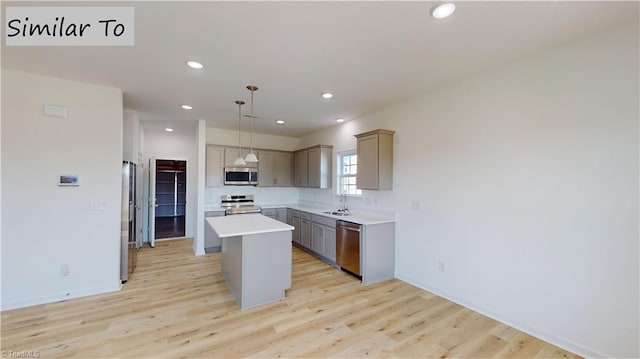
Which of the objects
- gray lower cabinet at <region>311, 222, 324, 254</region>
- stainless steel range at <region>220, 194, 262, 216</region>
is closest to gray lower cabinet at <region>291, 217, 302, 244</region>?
Result: gray lower cabinet at <region>311, 222, 324, 254</region>

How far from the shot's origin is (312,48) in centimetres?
235

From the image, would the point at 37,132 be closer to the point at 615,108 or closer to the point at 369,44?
the point at 369,44

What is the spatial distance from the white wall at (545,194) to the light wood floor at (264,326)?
0.33 meters

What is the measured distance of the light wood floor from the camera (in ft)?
7.27

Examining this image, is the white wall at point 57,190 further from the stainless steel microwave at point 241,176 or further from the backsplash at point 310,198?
the stainless steel microwave at point 241,176

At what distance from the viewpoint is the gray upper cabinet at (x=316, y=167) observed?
18.1 feet

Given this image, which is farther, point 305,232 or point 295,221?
point 295,221

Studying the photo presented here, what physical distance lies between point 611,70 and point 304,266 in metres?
4.25

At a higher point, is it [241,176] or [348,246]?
[241,176]

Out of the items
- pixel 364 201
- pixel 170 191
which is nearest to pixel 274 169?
pixel 364 201

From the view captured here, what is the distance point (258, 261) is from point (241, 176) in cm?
319

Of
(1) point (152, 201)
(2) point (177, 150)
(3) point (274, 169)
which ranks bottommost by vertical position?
(1) point (152, 201)

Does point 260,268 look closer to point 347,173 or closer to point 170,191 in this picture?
point 347,173

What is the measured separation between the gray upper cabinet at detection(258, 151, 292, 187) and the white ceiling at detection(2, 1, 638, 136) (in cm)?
255
